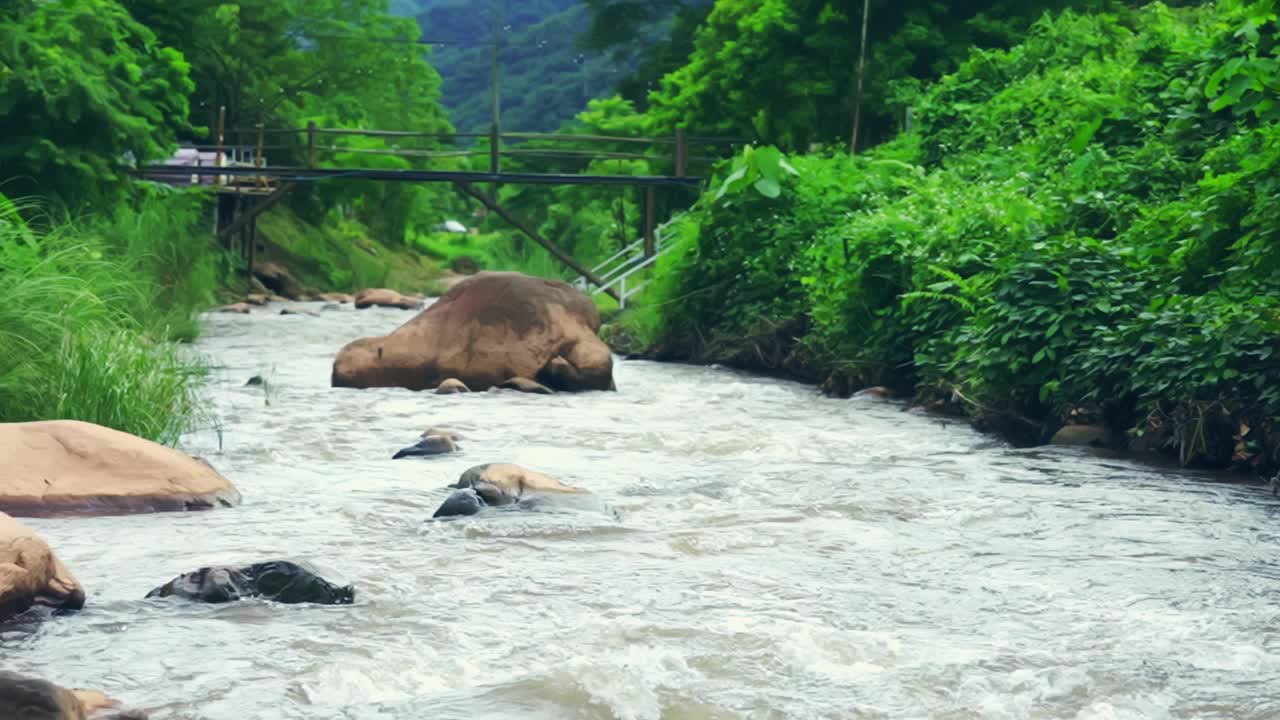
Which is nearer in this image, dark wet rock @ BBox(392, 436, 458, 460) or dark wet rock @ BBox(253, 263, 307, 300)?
dark wet rock @ BBox(392, 436, 458, 460)

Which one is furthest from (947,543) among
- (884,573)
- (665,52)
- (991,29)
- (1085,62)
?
(665,52)

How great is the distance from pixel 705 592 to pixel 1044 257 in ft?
19.3

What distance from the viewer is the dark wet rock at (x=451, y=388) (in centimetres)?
1431

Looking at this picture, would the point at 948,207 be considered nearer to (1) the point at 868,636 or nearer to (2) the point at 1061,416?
(2) the point at 1061,416

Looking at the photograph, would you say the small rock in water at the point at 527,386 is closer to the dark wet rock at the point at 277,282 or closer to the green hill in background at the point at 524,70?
the dark wet rock at the point at 277,282

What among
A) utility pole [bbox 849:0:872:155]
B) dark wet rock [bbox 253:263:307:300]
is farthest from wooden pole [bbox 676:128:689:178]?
dark wet rock [bbox 253:263:307:300]

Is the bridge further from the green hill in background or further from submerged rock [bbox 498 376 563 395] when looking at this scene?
the green hill in background

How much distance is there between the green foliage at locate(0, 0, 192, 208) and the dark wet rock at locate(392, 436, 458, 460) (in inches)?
Result: 223

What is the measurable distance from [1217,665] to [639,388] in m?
10.1

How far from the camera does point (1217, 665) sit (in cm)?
526

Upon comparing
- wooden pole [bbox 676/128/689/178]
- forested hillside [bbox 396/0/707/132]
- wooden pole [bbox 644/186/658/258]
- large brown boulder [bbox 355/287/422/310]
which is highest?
forested hillside [bbox 396/0/707/132]

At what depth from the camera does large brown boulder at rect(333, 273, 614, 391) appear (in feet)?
48.2

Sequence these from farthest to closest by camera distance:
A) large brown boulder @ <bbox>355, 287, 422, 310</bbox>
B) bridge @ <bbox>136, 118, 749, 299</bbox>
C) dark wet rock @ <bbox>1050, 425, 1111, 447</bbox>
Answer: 1. large brown boulder @ <bbox>355, 287, 422, 310</bbox>
2. bridge @ <bbox>136, 118, 749, 299</bbox>
3. dark wet rock @ <bbox>1050, 425, 1111, 447</bbox>

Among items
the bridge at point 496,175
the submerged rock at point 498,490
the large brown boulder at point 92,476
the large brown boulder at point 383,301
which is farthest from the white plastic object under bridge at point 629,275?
the large brown boulder at point 92,476
